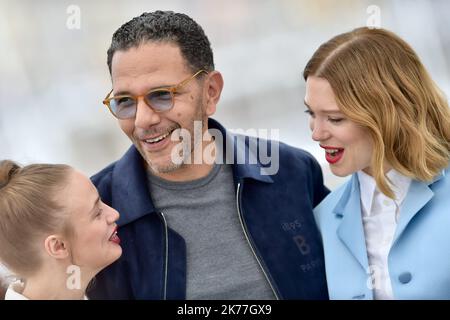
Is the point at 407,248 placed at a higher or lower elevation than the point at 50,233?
lower

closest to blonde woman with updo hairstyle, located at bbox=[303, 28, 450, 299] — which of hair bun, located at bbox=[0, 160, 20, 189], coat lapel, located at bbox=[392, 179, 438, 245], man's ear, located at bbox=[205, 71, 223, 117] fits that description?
coat lapel, located at bbox=[392, 179, 438, 245]

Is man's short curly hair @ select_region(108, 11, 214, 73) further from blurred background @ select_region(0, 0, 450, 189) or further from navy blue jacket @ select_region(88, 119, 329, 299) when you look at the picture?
navy blue jacket @ select_region(88, 119, 329, 299)

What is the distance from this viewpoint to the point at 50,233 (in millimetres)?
1370

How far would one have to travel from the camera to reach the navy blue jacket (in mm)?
1479

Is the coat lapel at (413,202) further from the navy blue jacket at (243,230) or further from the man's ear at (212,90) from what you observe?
the man's ear at (212,90)

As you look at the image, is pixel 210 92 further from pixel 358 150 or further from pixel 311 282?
pixel 311 282

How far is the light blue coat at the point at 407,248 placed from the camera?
4.49ft

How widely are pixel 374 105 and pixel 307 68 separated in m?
0.20

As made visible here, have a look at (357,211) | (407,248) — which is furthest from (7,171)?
(407,248)

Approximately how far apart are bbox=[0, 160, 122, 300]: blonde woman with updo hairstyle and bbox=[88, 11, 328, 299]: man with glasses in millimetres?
105

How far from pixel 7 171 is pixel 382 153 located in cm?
94

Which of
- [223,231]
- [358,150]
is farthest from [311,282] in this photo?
[358,150]

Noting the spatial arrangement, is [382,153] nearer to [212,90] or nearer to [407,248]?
[407,248]

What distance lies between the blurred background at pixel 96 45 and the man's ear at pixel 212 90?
135 millimetres
